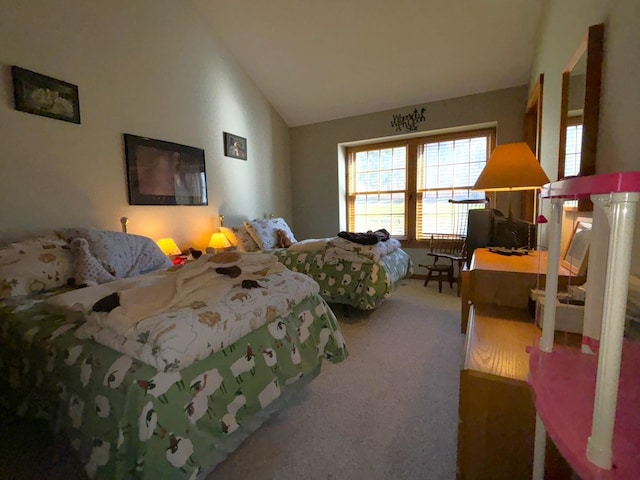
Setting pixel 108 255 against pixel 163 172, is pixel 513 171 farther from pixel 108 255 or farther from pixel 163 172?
pixel 163 172

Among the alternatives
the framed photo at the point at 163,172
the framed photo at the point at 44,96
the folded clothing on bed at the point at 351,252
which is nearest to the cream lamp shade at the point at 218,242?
the framed photo at the point at 163,172

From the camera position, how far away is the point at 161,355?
101 cm

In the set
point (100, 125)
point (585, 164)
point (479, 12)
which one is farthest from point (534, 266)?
point (100, 125)

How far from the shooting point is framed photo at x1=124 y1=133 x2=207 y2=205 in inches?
113

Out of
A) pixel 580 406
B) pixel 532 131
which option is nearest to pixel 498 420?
pixel 580 406

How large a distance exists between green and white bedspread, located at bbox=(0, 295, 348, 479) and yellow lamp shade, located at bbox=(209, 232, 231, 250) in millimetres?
1905

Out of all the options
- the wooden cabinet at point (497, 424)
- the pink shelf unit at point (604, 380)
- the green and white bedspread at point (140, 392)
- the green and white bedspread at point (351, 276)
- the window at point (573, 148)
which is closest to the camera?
the pink shelf unit at point (604, 380)

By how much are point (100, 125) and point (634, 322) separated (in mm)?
3425

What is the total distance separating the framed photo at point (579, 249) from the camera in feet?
4.15

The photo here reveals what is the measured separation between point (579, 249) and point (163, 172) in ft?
10.9

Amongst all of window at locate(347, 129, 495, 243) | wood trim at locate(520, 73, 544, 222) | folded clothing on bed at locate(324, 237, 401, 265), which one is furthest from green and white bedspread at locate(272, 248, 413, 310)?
window at locate(347, 129, 495, 243)

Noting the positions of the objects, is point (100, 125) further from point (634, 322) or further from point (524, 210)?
point (524, 210)

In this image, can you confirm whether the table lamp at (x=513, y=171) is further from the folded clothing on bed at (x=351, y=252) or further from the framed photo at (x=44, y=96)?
the framed photo at (x=44, y=96)

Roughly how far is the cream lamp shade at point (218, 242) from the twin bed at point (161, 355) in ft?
5.31
